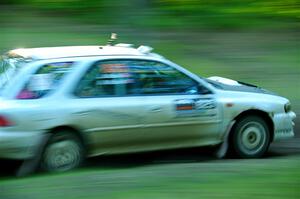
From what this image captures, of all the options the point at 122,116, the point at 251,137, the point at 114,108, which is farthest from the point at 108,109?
the point at 251,137

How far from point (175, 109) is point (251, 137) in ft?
4.10

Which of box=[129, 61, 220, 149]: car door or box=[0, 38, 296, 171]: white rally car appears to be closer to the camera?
box=[0, 38, 296, 171]: white rally car

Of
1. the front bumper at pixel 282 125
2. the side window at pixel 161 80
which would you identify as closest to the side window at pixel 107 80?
the side window at pixel 161 80

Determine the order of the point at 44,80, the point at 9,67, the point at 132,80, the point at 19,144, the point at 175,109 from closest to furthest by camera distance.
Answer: the point at 19,144
the point at 44,80
the point at 9,67
the point at 132,80
the point at 175,109

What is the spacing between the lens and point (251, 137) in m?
8.63

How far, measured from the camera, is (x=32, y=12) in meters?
16.0

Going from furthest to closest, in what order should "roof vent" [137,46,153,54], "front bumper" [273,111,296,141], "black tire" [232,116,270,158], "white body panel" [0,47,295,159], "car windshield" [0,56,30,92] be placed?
1. "front bumper" [273,111,296,141]
2. "black tire" [232,116,270,158]
3. "roof vent" [137,46,153,54]
4. "car windshield" [0,56,30,92]
5. "white body panel" [0,47,295,159]

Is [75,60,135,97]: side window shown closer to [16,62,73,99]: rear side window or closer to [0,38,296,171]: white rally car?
[0,38,296,171]: white rally car

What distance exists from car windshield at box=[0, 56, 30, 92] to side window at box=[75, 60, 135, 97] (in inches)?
28.4

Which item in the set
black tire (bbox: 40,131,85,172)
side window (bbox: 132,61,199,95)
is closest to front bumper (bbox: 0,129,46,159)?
black tire (bbox: 40,131,85,172)

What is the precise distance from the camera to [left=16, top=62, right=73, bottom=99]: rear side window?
287 inches

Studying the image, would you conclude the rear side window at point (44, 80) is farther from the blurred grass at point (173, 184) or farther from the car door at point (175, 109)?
the blurred grass at point (173, 184)

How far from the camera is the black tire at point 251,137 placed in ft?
27.9

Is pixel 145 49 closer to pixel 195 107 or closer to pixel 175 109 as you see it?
pixel 175 109
